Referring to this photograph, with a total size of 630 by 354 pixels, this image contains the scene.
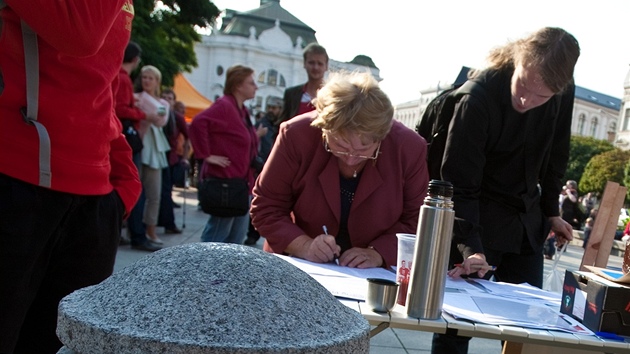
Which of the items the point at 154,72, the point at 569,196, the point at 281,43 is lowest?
the point at 569,196

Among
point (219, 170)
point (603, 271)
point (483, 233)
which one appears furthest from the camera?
point (219, 170)

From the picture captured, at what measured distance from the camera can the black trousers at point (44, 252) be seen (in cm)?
180

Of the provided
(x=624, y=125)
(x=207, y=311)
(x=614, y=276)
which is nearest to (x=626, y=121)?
(x=624, y=125)

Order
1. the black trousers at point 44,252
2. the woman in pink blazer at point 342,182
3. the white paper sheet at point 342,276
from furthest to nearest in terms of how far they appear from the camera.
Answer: the woman in pink blazer at point 342,182 → the white paper sheet at point 342,276 → the black trousers at point 44,252

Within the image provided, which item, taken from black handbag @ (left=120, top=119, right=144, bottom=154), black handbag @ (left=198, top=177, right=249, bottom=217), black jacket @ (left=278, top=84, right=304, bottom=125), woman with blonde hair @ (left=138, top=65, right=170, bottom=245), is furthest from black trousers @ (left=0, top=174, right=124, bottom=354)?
woman with blonde hair @ (left=138, top=65, right=170, bottom=245)

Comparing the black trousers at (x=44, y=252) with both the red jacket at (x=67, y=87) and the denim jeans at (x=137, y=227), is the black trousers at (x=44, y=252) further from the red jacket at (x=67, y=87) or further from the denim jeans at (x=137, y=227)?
the denim jeans at (x=137, y=227)

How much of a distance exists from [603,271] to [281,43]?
295ft

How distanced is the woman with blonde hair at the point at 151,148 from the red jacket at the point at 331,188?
403 centimetres

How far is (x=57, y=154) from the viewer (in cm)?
187

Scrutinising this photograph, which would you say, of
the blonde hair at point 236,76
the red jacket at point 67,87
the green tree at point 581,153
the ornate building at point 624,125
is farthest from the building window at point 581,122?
the red jacket at point 67,87

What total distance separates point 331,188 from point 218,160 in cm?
301

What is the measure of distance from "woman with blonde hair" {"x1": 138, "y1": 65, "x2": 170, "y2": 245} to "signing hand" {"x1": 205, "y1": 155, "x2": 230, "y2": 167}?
46.3 inches

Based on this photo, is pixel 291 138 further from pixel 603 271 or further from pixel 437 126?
pixel 603 271

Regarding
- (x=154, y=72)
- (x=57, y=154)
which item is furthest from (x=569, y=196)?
(x=57, y=154)
